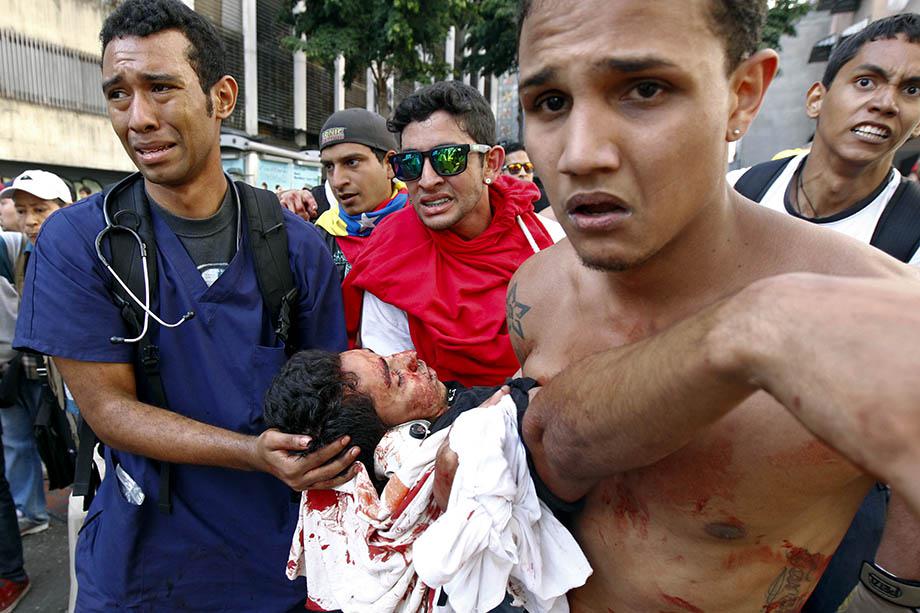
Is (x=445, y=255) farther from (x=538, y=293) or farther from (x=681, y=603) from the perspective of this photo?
(x=681, y=603)

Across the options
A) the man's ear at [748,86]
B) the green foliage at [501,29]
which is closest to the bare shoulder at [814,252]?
the man's ear at [748,86]

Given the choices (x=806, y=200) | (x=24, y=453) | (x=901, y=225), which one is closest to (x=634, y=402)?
(x=901, y=225)

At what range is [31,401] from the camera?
3.65 meters

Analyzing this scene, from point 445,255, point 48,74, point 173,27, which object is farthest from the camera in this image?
point 48,74

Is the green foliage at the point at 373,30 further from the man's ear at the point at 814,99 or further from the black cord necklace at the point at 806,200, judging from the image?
the black cord necklace at the point at 806,200

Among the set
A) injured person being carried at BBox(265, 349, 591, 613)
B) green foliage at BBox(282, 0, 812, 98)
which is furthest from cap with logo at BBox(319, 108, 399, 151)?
green foliage at BBox(282, 0, 812, 98)

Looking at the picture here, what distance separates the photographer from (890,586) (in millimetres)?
1140

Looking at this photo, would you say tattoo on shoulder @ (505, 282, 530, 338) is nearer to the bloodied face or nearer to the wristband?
the bloodied face

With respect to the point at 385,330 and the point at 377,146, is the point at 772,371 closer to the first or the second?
the point at 385,330

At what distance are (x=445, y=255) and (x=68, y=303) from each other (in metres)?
1.39

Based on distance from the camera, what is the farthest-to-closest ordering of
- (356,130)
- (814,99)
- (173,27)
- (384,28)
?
(384,28) < (356,130) < (814,99) < (173,27)

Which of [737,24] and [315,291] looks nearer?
[737,24]

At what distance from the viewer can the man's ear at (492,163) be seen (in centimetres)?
249

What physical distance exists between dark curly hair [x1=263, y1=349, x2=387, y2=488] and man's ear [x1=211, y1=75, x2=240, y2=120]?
3.11ft
